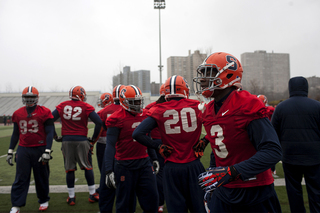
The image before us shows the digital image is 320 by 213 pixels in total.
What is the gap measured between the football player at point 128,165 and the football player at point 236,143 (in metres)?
1.39

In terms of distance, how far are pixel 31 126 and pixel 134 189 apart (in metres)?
2.61

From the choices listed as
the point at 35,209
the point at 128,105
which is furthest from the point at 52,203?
the point at 128,105

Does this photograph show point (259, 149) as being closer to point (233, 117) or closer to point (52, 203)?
point (233, 117)

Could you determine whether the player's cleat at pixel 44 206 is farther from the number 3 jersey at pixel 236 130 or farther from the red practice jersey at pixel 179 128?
the number 3 jersey at pixel 236 130

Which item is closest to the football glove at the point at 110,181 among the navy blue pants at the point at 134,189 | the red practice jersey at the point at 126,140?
the navy blue pants at the point at 134,189

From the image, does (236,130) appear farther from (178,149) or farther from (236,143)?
(178,149)

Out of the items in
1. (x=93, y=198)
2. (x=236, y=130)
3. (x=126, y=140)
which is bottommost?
(x=93, y=198)

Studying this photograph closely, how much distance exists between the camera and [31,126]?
4406 millimetres

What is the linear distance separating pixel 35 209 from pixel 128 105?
3045mm

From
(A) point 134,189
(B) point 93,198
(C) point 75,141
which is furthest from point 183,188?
(C) point 75,141

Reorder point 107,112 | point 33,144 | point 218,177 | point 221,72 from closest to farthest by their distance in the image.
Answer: point 218,177 → point 221,72 → point 33,144 → point 107,112

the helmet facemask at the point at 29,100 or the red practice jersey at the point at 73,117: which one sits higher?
the helmet facemask at the point at 29,100

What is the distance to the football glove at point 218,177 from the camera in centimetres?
163

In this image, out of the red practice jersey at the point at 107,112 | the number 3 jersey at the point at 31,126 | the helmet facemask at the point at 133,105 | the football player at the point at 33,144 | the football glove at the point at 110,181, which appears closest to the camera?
the football glove at the point at 110,181
